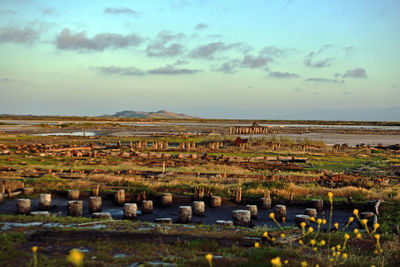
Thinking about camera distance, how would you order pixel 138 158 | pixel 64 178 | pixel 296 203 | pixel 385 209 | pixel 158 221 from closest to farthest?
pixel 158 221 → pixel 385 209 → pixel 296 203 → pixel 64 178 → pixel 138 158

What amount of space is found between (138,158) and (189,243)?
21557mm

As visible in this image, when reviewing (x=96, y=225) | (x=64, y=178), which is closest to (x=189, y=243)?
(x=96, y=225)

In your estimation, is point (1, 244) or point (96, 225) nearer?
point (1, 244)

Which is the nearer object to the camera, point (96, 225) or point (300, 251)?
point (300, 251)

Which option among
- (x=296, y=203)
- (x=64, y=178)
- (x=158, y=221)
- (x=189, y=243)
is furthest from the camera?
(x=64, y=178)

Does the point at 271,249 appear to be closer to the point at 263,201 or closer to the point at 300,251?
the point at 300,251

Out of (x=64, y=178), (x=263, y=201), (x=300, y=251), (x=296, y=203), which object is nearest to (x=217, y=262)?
(x=300, y=251)

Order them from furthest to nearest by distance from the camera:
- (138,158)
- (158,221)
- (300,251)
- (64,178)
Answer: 1. (138,158)
2. (64,178)
3. (158,221)
4. (300,251)

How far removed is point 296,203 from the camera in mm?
16703

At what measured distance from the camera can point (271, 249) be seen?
8.59 meters

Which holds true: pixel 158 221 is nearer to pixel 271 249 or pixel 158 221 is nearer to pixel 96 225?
pixel 96 225

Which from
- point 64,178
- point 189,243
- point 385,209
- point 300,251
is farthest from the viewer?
point 64,178

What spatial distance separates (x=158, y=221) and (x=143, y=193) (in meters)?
4.10

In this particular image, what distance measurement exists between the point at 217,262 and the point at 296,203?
31.6 feet
